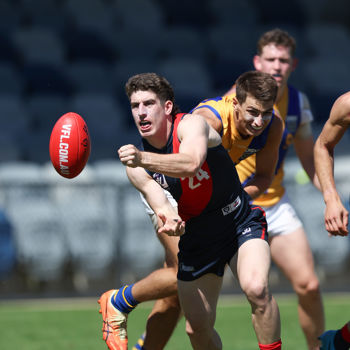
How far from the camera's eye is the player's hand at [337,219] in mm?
4523

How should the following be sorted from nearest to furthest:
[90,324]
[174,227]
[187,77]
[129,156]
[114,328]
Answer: [129,156] < [174,227] < [114,328] < [90,324] < [187,77]

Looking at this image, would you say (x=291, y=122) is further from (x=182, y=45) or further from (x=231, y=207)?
(x=182, y=45)

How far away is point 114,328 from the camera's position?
5.02 meters

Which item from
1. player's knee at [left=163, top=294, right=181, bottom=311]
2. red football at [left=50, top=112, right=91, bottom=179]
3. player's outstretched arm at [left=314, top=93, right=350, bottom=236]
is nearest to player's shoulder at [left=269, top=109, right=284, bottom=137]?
player's outstretched arm at [left=314, top=93, right=350, bottom=236]

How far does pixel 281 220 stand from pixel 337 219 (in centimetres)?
150

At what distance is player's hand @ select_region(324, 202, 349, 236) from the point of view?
178 inches

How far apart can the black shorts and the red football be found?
81cm

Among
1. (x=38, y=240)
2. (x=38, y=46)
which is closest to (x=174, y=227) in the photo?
(x=38, y=240)

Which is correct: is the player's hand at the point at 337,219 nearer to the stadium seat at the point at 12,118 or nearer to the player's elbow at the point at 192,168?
the player's elbow at the point at 192,168

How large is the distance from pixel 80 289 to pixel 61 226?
0.88 m

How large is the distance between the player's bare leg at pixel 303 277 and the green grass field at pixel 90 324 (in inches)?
27.9

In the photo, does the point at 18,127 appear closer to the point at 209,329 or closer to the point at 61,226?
the point at 61,226

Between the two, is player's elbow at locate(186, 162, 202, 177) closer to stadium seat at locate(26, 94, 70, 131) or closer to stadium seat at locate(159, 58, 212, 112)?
stadium seat at locate(26, 94, 70, 131)

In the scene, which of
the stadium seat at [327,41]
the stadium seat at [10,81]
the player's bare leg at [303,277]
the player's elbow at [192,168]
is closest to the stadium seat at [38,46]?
the stadium seat at [10,81]
